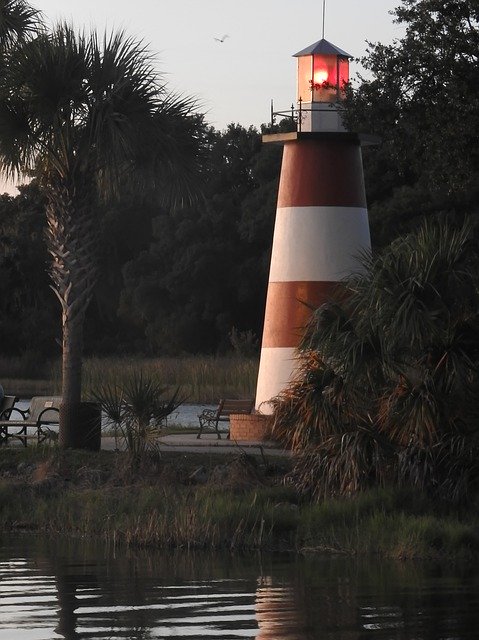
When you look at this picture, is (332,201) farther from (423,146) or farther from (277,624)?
(277,624)

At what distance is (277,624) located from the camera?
1157cm

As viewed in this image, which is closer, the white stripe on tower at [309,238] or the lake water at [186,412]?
the white stripe on tower at [309,238]

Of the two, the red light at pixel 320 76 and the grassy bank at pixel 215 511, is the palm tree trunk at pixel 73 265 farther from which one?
the red light at pixel 320 76

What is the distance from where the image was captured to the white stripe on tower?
77.5 ft

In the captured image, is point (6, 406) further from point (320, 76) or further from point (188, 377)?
point (188, 377)

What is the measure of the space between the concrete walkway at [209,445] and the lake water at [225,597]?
5029 mm

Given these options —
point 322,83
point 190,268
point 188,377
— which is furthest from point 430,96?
point 190,268

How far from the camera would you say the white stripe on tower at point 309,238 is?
23625 mm

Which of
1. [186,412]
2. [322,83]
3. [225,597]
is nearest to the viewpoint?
[225,597]

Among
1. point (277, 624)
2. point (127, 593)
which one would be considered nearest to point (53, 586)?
point (127, 593)

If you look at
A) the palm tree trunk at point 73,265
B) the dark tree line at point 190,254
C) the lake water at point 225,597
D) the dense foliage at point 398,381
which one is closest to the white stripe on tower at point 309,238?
the palm tree trunk at point 73,265

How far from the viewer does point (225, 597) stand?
1297cm

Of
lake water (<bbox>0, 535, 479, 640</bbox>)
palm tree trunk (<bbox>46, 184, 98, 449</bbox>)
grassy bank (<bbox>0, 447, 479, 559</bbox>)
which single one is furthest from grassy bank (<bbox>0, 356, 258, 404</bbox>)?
lake water (<bbox>0, 535, 479, 640</bbox>)

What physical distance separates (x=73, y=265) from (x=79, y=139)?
5.55 feet
